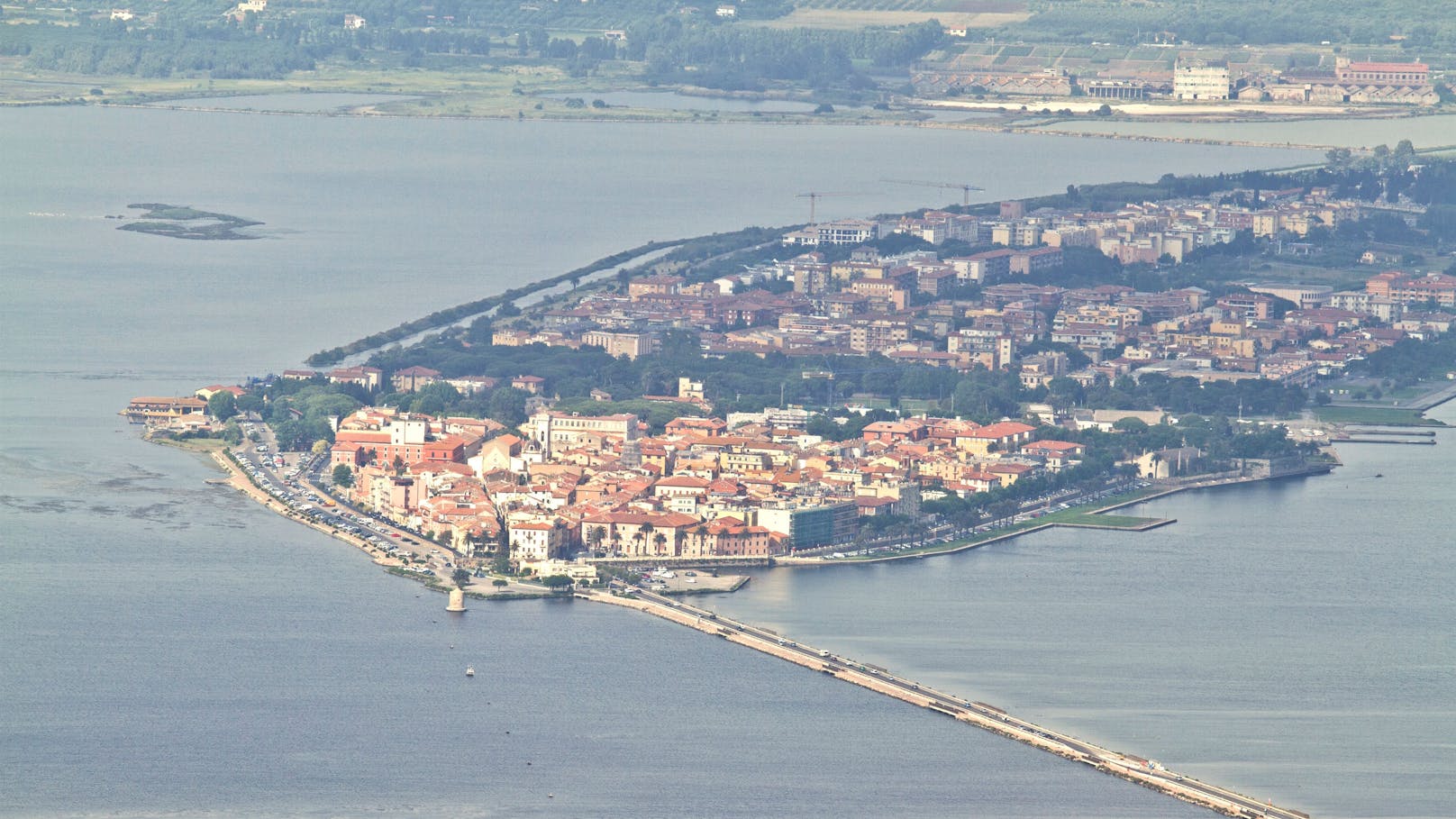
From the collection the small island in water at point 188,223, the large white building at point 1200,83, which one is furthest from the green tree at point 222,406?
the large white building at point 1200,83

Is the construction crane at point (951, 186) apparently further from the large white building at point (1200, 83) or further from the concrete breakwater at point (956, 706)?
the concrete breakwater at point (956, 706)

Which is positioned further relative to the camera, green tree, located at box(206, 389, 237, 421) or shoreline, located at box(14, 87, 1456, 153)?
shoreline, located at box(14, 87, 1456, 153)

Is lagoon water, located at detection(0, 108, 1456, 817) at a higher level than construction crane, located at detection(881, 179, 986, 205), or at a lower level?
higher

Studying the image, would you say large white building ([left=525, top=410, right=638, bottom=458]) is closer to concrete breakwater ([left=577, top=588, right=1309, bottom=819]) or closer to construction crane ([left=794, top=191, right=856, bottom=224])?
concrete breakwater ([left=577, top=588, right=1309, bottom=819])

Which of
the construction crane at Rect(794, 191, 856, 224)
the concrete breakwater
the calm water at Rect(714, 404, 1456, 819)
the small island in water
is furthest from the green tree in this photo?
the construction crane at Rect(794, 191, 856, 224)

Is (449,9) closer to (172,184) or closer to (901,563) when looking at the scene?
(172,184)

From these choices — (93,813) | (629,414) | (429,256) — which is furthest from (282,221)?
(93,813)

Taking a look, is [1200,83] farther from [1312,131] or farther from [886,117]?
[886,117]
